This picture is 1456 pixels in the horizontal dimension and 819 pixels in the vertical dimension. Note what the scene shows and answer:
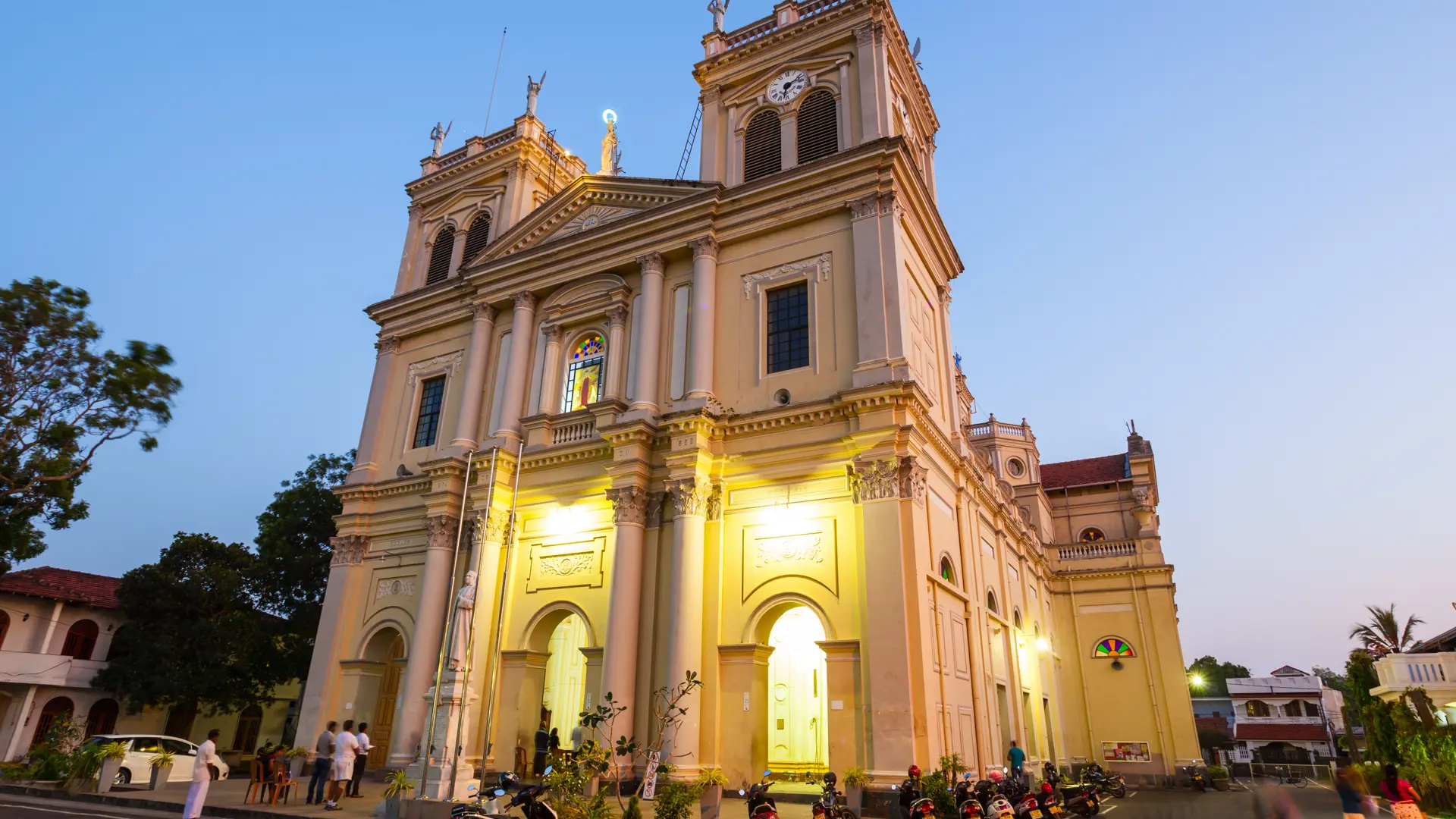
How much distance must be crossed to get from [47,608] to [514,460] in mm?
19055

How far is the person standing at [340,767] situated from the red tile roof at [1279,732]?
194 feet

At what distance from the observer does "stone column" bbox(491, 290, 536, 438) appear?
74.7 feet

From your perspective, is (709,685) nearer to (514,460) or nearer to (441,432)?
(514,460)

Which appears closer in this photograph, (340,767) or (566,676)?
(340,767)

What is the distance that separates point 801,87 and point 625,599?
1458 cm

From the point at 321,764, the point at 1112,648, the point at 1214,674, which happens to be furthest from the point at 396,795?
the point at 1214,674

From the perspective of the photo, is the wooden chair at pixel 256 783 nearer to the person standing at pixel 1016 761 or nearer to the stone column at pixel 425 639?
the stone column at pixel 425 639

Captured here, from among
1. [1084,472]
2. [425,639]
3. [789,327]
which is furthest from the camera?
[1084,472]

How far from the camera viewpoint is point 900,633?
15898 mm

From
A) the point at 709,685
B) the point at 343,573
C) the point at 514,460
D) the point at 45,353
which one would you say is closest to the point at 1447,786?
the point at 709,685

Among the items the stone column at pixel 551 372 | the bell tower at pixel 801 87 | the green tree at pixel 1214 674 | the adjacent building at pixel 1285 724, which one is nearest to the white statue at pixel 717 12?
the bell tower at pixel 801 87

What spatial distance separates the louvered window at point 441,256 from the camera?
92.7 feet

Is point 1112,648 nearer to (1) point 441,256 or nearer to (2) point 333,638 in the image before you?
(2) point 333,638

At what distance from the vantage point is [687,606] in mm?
17719
